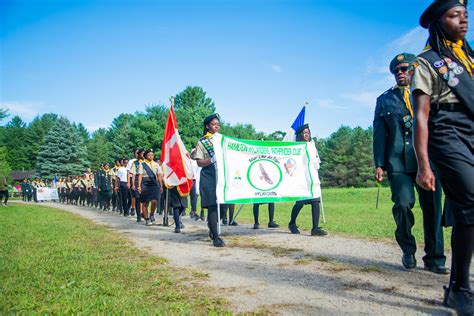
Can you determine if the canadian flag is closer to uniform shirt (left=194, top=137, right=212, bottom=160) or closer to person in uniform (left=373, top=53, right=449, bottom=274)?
uniform shirt (left=194, top=137, right=212, bottom=160)

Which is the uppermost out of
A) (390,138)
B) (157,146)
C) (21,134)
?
(21,134)

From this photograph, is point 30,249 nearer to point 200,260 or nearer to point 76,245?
point 76,245

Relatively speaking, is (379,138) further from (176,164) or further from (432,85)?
(176,164)

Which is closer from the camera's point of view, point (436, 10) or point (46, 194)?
point (436, 10)

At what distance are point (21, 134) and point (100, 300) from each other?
126588 millimetres

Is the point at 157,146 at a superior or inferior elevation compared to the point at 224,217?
superior

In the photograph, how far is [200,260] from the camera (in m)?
5.57

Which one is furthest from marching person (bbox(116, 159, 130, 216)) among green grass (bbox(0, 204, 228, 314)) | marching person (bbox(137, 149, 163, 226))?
green grass (bbox(0, 204, 228, 314))

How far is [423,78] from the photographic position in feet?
10.4

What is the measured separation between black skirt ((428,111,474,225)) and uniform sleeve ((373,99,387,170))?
167cm

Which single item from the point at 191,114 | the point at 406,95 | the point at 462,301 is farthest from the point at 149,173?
the point at 191,114

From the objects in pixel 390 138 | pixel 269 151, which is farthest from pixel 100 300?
pixel 269 151

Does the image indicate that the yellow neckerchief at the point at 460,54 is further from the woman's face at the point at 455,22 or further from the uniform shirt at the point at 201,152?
the uniform shirt at the point at 201,152

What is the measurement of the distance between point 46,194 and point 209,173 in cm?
3797
